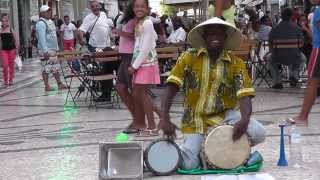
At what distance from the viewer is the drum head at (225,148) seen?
560 centimetres

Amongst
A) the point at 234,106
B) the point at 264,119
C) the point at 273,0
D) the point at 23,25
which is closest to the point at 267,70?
the point at 264,119

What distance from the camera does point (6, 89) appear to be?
16609mm

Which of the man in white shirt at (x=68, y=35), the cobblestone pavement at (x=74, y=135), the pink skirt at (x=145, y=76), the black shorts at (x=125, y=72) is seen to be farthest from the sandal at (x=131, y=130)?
the man in white shirt at (x=68, y=35)

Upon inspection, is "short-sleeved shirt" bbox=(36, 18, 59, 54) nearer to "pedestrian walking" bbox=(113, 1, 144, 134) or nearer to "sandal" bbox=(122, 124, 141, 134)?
"pedestrian walking" bbox=(113, 1, 144, 134)

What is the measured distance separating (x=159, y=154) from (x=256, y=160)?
80 centimetres

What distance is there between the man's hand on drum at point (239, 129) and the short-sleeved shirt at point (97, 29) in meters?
6.69

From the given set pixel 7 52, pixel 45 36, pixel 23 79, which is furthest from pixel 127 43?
pixel 23 79

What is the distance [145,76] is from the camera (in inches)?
310

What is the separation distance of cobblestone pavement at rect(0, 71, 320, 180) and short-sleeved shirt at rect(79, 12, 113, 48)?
1128mm

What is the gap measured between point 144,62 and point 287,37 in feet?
18.8

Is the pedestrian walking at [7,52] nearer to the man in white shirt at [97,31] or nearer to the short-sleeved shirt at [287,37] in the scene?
the man in white shirt at [97,31]

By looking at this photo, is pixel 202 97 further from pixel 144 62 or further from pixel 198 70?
pixel 144 62

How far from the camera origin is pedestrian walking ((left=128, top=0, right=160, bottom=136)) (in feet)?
25.6

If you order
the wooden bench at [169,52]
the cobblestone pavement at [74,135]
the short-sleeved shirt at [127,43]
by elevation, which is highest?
the short-sleeved shirt at [127,43]
